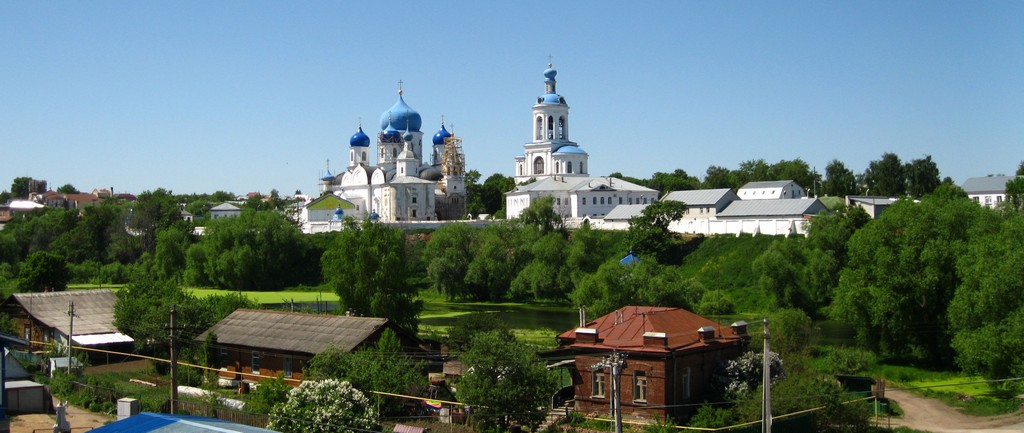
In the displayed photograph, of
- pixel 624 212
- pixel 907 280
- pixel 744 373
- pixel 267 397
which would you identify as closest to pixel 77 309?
pixel 267 397

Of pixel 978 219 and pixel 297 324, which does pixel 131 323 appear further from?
pixel 978 219

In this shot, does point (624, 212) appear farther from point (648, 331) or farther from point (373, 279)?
point (648, 331)

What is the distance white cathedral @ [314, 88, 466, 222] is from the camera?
8900 centimetres

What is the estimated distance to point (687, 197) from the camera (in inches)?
2788

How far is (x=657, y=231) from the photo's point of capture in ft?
211

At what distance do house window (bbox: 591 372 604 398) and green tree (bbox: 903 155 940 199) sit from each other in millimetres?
70190

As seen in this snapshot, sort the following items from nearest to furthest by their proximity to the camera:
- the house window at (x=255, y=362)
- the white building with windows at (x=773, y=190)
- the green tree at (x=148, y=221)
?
the house window at (x=255, y=362)
the white building with windows at (x=773, y=190)
the green tree at (x=148, y=221)

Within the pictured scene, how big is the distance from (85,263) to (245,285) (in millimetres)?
16931

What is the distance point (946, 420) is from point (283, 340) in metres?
17.8

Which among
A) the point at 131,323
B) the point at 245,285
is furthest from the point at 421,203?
the point at 131,323

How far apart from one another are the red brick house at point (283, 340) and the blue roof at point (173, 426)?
10.3 m

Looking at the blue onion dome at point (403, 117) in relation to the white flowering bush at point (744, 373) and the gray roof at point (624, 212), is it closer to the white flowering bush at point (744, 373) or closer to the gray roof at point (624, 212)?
the gray roof at point (624, 212)

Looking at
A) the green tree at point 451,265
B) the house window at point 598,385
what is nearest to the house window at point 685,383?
the house window at point 598,385

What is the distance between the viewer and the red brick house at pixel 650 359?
2389 centimetres
